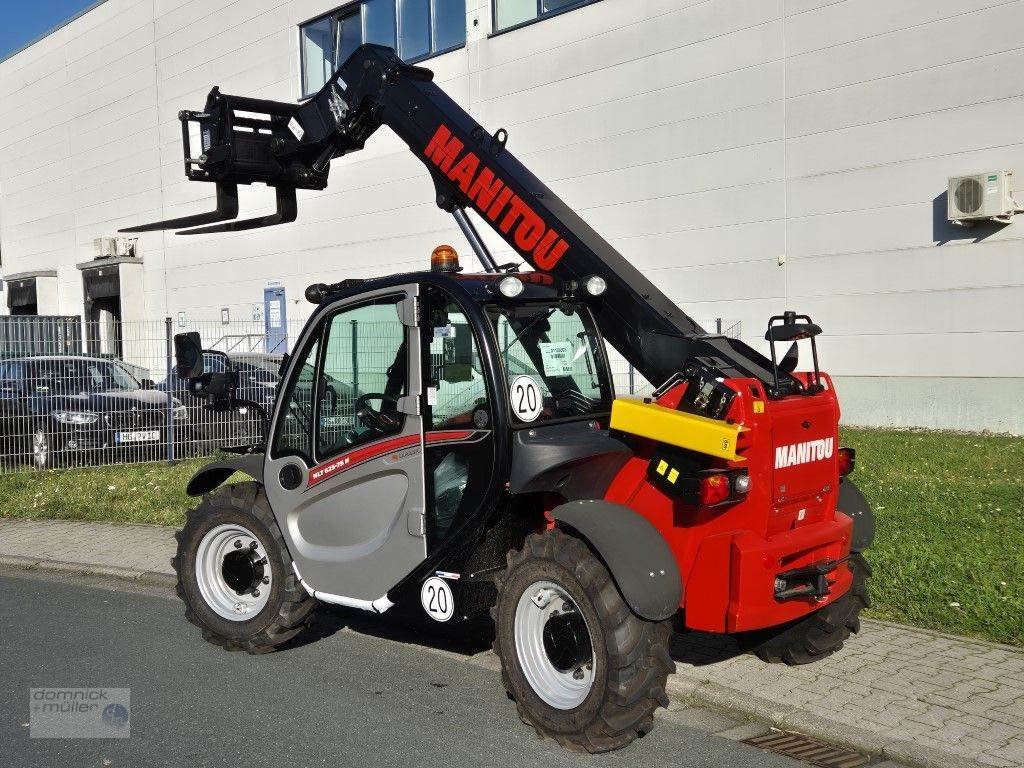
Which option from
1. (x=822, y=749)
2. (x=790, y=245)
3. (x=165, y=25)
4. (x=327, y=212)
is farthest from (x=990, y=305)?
(x=165, y=25)

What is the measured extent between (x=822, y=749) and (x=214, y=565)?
11.6 feet

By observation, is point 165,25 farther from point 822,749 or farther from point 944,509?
point 822,749

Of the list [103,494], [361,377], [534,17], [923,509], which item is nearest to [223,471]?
[361,377]

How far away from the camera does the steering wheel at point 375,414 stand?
208 inches

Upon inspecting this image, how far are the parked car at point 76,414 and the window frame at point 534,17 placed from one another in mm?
10570

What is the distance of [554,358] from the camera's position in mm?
5312

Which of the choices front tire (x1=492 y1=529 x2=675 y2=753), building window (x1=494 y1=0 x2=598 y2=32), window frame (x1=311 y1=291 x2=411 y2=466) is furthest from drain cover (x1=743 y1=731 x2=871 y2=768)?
building window (x1=494 y1=0 x2=598 y2=32)

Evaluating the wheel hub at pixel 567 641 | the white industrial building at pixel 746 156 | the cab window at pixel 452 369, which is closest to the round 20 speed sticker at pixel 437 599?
the wheel hub at pixel 567 641

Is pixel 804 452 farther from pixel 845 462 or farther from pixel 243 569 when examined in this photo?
pixel 243 569

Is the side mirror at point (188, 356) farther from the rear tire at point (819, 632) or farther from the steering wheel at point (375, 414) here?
the rear tire at point (819, 632)

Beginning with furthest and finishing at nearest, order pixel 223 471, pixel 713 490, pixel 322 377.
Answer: pixel 223 471
pixel 322 377
pixel 713 490

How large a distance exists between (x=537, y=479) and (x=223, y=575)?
241 cm

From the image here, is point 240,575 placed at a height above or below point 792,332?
below

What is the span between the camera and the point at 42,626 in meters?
6.89
